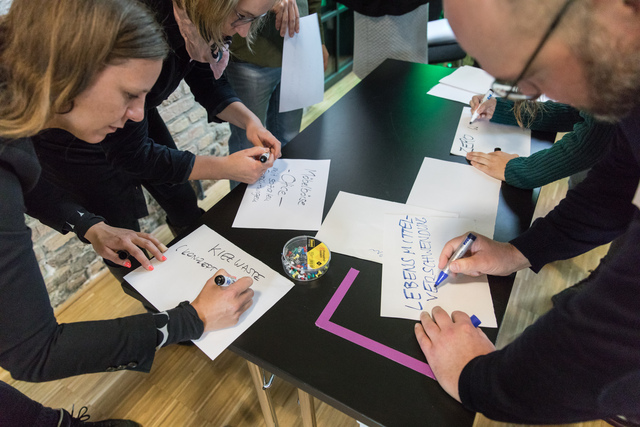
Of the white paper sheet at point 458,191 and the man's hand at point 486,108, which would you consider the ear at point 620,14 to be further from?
the man's hand at point 486,108

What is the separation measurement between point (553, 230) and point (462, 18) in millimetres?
485

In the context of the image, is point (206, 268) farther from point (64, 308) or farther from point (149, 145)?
point (64, 308)

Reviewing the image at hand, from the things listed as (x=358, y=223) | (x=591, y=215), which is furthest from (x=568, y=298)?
(x=358, y=223)

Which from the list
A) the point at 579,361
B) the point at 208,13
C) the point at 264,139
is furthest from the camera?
the point at 264,139

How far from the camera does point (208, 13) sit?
794 mm

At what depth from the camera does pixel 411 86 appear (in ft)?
4.24

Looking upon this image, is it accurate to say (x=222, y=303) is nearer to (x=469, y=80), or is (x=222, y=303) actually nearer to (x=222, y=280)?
(x=222, y=280)

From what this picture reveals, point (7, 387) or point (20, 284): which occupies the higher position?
point (20, 284)

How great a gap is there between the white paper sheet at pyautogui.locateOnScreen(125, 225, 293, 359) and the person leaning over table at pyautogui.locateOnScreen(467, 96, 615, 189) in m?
0.61

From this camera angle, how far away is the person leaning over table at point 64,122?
0.51 metres

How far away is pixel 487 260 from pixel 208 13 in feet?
2.52

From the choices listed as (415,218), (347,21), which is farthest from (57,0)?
(347,21)

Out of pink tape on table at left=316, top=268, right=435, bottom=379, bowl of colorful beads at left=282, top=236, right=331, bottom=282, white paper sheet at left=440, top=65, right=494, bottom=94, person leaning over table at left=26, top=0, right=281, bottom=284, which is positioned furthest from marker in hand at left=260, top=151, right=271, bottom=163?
white paper sheet at left=440, top=65, right=494, bottom=94

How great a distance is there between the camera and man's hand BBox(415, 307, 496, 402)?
0.56m
